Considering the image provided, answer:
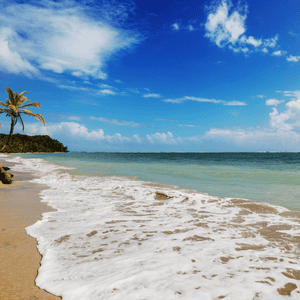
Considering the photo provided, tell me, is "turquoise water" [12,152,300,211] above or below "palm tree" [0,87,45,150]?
below

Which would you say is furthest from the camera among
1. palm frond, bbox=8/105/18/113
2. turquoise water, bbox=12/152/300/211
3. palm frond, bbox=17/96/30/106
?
palm frond, bbox=17/96/30/106

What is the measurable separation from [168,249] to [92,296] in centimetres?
138

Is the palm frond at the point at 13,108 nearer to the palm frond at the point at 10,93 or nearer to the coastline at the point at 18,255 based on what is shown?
the palm frond at the point at 10,93

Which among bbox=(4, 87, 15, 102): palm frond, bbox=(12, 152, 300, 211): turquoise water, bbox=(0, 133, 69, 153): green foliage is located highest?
bbox=(4, 87, 15, 102): palm frond

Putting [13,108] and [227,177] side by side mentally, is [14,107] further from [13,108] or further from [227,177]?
[227,177]

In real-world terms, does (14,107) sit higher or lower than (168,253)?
higher

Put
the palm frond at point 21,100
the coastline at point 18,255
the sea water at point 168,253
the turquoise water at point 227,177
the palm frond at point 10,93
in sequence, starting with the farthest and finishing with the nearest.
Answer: the palm frond at point 21,100 < the palm frond at point 10,93 < the turquoise water at point 227,177 < the sea water at point 168,253 < the coastline at point 18,255

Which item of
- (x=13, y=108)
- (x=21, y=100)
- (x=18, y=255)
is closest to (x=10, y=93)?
(x=21, y=100)

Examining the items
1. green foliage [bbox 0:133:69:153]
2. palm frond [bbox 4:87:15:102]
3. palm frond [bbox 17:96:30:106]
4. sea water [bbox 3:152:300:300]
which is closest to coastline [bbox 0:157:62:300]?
sea water [bbox 3:152:300:300]

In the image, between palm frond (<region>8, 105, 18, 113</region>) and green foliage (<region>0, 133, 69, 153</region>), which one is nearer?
palm frond (<region>8, 105, 18, 113</region>)

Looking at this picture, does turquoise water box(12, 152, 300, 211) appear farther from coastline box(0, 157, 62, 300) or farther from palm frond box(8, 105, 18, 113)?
palm frond box(8, 105, 18, 113)

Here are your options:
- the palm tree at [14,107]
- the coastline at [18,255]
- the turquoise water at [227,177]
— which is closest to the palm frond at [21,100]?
the palm tree at [14,107]

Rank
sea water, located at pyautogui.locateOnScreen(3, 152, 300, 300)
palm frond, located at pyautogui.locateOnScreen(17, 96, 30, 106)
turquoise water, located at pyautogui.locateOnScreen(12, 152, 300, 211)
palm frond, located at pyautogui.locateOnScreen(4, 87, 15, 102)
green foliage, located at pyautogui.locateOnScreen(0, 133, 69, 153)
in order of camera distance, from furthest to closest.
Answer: green foliage, located at pyautogui.locateOnScreen(0, 133, 69, 153), palm frond, located at pyautogui.locateOnScreen(17, 96, 30, 106), palm frond, located at pyautogui.locateOnScreen(4, 87, 15, 102), turquoise water, located at pyautogui.locateOnScreen(12, 152, 300, 211), sea water, located at pyautogui.locateOnScreen(3, 152, 300, 300)

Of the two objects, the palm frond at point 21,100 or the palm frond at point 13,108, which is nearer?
the palm frond at point 13,108
